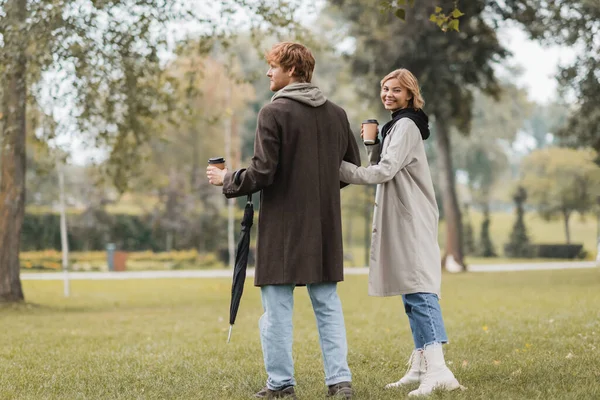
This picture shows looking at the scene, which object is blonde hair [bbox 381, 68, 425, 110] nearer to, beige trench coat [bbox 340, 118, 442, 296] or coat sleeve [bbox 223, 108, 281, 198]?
beige trench coat [bbox 340, 118, 442, 296]

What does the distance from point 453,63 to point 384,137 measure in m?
17.9

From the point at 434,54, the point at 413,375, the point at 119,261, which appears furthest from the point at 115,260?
the point at 413,375

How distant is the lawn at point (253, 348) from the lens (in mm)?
5391

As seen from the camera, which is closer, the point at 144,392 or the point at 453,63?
the point at 144,392

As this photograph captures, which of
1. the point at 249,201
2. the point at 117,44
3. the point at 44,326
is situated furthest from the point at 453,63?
the point at 249,201

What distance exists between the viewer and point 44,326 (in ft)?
36.3

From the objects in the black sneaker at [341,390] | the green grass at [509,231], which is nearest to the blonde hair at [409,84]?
the black sneaker at [341,390]

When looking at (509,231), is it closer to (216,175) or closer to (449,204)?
(449,204)

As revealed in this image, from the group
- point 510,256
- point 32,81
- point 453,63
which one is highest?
point 453,63

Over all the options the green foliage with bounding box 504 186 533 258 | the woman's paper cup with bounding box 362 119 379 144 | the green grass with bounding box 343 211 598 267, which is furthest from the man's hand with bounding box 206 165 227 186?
the green foliage with bounding box 504 186 533 258

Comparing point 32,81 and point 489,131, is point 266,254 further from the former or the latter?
point 489,131

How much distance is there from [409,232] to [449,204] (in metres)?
22.3

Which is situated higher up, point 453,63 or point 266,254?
point 453,63

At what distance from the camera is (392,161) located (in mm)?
4941
